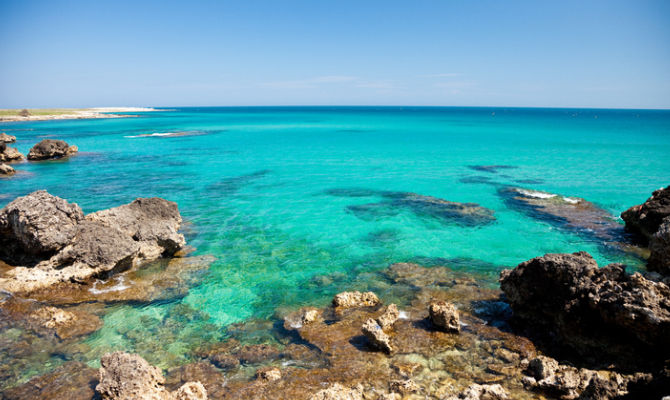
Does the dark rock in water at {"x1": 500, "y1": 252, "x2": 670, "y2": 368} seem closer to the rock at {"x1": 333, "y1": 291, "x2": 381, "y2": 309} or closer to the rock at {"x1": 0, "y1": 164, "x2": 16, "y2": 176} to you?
the rock at {"x1": 333, "y1": 291, "x2": 381, "y2": 309}

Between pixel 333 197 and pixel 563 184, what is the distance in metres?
19.0

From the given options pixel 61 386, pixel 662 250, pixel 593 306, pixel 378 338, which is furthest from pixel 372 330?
pixel 662 250

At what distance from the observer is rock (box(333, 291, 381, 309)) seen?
464 inches

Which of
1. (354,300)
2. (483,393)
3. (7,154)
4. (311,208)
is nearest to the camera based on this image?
(483,393)

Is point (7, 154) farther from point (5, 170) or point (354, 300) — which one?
point (354, 300)

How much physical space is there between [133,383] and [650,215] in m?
21.0

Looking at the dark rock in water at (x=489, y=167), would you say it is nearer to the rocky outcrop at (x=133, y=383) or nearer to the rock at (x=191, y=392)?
the rock at (x=191, y=392)

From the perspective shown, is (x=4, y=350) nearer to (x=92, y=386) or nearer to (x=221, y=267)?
(x=92, y=386)

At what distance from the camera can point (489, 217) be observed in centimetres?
2164

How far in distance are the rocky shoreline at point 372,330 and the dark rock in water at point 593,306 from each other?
0.09ft

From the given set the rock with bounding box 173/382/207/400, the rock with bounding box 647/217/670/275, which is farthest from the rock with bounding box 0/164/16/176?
the rock with bounding box 647/217/670/275

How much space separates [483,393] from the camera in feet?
24.3

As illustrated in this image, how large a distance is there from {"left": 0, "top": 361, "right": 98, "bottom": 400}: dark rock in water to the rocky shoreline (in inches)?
1.3

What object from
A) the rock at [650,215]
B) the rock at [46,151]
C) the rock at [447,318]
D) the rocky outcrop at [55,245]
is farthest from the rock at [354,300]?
the rock at [46,151]
